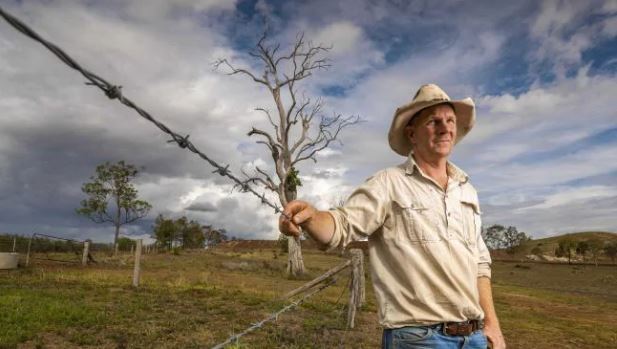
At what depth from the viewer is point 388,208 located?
2.44 meters

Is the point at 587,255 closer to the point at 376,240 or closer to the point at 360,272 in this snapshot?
the point at 360,272

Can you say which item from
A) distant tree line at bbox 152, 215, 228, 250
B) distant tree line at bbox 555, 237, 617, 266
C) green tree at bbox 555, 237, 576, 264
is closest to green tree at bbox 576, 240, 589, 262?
distant tree line at bbox 555, 237, 617, 266

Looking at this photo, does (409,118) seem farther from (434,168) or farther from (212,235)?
(212,235)

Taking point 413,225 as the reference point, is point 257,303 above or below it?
below

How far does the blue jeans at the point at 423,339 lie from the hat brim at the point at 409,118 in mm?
1222

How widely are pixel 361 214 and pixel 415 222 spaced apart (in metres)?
0.33

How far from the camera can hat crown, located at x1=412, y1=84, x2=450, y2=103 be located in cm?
269

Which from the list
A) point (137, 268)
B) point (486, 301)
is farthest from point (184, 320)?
point (486, 301)

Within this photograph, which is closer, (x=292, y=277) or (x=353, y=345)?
(x=353, y=345)

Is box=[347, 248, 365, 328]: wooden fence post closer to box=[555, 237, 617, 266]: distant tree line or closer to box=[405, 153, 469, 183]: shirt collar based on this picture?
box=[405, 153, 469, 183]: shirt collar

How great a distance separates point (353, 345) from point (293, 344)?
1.31 meters

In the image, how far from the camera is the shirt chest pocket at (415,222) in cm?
240

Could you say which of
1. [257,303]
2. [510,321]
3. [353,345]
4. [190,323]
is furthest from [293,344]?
[510,321]

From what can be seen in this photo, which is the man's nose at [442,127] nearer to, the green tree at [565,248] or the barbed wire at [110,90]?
the barbed wire at [110,90]
